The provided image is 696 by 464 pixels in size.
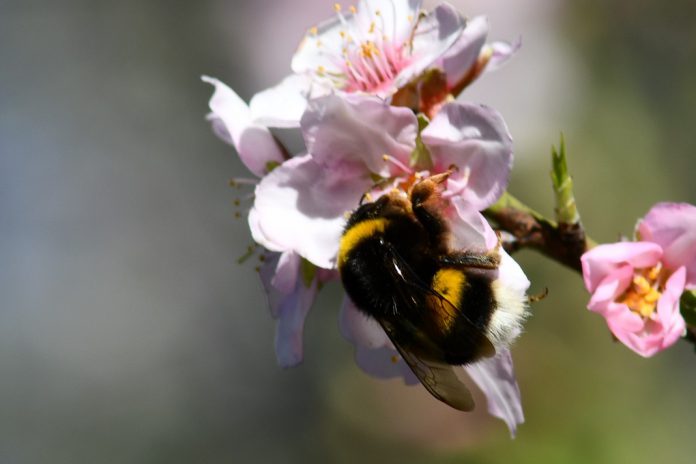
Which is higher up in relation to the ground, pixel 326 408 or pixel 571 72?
pixel 571 72

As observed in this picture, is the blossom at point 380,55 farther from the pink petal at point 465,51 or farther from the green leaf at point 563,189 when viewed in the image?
the green leaf at point 563,189

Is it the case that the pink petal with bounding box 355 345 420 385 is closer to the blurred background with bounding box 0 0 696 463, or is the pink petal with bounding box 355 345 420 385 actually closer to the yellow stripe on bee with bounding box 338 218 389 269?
the yellow stripe on bee with bounding box 338 218 389 269

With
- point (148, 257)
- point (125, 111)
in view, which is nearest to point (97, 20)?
point (125, 111)

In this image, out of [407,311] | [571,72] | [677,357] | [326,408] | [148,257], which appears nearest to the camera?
[407,311]

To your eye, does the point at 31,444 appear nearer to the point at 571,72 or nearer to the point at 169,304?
the point at 169,304

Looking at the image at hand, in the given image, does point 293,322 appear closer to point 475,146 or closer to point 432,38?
point 475,146

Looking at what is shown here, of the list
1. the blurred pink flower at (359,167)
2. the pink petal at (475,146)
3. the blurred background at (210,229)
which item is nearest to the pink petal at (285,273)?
the blurred pink flower at (359,167)
